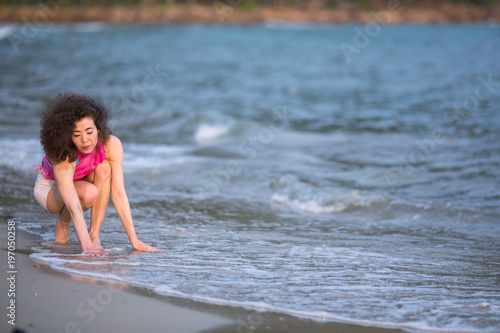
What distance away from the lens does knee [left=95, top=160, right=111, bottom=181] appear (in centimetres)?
450

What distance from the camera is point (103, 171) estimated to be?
4523mm

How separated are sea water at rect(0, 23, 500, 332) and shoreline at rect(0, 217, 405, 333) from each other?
0.13m

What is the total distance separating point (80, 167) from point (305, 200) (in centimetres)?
312

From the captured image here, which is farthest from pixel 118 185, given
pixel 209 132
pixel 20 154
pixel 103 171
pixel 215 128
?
pixel 215 128

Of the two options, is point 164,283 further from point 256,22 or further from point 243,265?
point 256,22

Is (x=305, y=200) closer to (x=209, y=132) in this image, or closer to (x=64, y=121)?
(x=64, y=121)

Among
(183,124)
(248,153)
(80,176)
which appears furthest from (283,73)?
(80,176)

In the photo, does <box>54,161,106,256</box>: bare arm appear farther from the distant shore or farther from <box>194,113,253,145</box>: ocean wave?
the distant shore

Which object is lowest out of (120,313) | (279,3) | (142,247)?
(120,313)

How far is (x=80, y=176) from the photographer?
4.51m

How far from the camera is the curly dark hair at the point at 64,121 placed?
163 inches

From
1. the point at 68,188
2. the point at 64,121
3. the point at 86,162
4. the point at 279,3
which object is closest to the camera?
the point at 64,121

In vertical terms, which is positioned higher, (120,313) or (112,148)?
(112,148)

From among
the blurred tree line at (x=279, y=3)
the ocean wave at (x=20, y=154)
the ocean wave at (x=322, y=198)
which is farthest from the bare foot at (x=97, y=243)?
the blurred tree line at (x=279, y=3)
